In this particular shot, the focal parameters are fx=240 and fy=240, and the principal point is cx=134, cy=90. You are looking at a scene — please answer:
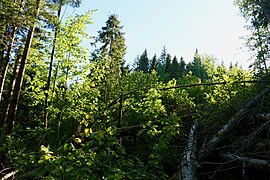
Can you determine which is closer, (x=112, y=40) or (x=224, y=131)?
(x=224, y=131)

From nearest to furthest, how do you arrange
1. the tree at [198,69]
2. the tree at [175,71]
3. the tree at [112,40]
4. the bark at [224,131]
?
the bark at [224,131] < the tree at [112,40] < the tree at [175,71] < the tree at [198,69]

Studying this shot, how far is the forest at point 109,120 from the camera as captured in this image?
12.5 ft

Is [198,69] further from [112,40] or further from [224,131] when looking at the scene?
[224,131]

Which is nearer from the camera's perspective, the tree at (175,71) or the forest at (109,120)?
the forest at (109,120)

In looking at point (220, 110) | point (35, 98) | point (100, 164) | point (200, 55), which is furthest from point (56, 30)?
point (200, 55)

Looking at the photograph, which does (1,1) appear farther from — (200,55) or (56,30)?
(200,55)

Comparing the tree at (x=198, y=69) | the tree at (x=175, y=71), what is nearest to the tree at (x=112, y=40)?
the tree at (x=175, y=71)

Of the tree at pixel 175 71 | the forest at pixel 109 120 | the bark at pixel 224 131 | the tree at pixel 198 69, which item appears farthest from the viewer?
the tree at pixel 198 69

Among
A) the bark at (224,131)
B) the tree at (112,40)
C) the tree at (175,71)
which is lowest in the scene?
the bark at (224,131)

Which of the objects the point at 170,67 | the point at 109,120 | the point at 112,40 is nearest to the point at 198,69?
the point at 170,67

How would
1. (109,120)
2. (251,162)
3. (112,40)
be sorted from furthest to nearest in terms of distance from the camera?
(112,40)
(109,120)
(251,162)

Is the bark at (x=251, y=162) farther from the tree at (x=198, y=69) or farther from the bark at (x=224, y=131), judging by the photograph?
the tree at (x=198, y=69)

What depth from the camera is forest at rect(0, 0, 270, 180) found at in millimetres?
3816

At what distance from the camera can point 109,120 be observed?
20.5ft
